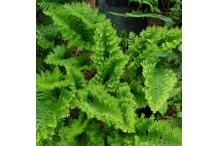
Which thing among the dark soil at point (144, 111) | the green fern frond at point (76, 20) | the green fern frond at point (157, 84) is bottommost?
the dark soil at point (144, 111)

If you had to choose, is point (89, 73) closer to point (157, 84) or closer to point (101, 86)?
point (101, 86)

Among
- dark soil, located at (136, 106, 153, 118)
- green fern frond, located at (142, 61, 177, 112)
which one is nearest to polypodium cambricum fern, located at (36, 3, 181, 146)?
green fern frond, located at (142, 61, 177, 112)

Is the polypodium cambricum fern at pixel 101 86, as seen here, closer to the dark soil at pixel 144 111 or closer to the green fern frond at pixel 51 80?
the green fern frond at pixel 51 80

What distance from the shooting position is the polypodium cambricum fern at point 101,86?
339 centimetres

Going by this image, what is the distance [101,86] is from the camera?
11.4 feet

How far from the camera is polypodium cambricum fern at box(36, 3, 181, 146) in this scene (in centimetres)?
339

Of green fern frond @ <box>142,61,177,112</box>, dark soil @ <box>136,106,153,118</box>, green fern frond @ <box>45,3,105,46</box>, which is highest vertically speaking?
green fern frond @ <box>45,3,105,46</box>

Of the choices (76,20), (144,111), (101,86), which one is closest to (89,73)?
(101,86)

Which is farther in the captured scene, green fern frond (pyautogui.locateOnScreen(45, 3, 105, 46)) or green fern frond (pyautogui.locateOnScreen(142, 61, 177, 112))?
green fern frond (pyautogui.locateOnScreen(45, 3, 105, 46))

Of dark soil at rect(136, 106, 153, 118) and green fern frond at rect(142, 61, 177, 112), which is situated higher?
green fern frond at rect(142, 61, 177, 112)

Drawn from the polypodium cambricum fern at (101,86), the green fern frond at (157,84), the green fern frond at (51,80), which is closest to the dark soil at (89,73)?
the polypodium cambricum fern at (101,86)

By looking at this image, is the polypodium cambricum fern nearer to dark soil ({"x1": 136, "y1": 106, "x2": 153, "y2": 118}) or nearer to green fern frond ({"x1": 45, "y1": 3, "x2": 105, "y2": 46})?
green fern frond ({"x1": 45, "y1": 3, "x2": 105, "y2": 46})

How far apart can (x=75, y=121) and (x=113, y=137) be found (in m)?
0.34
